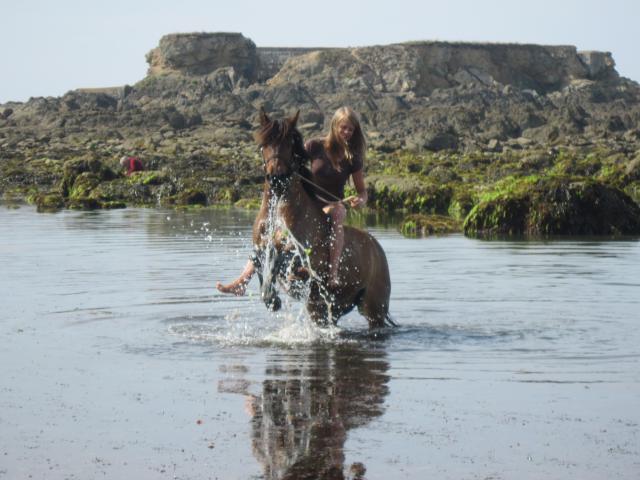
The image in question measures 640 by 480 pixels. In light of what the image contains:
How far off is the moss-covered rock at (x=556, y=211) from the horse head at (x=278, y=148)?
570 inches

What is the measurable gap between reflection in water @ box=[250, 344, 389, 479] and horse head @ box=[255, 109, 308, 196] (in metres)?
1.55

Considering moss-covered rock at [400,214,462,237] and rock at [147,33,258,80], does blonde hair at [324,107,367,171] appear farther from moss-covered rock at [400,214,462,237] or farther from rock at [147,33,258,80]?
rock at [147,33,258,80]

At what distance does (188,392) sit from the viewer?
8.98 m

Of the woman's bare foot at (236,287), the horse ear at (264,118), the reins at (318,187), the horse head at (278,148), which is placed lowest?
the woman's bare foot at (236,287)

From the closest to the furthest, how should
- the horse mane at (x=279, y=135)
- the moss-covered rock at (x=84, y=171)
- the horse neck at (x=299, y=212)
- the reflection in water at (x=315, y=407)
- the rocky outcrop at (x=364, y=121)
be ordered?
the reflection in water at (x=315, y=407), the horse mane at (x=279, y=135), the horse neck at (x=299, y=212), the rocky outcrop at (x=364, y=121), the moss-covered rock at (x=84, y=171)

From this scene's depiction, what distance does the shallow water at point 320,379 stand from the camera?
23.2ft

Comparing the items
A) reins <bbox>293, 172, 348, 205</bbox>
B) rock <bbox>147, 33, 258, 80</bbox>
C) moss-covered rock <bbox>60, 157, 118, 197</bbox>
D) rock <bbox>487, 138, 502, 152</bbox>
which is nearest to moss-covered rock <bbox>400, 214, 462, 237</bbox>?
reins <bbox>293, 172, 348, 205</bbox>

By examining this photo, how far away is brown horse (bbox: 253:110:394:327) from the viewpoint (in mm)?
11016

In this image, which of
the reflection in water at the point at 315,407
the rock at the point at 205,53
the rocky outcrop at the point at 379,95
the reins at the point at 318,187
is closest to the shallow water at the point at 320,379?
the reflection in water at the point at 315,407

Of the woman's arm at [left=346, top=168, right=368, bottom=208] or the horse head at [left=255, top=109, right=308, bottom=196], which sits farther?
the woman's arm at [left=346, top=168, right=368, bottom=208]

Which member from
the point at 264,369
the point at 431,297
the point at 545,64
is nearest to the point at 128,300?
the point at 431,297

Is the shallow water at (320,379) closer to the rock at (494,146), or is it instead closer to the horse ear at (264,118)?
the horse ear at (264,118)

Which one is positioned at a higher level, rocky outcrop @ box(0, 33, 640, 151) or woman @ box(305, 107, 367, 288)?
rocky outcrop @ box(0, 33, 640, 151)

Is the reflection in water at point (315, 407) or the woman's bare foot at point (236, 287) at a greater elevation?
the woman's bare foot at point (236, 287)
